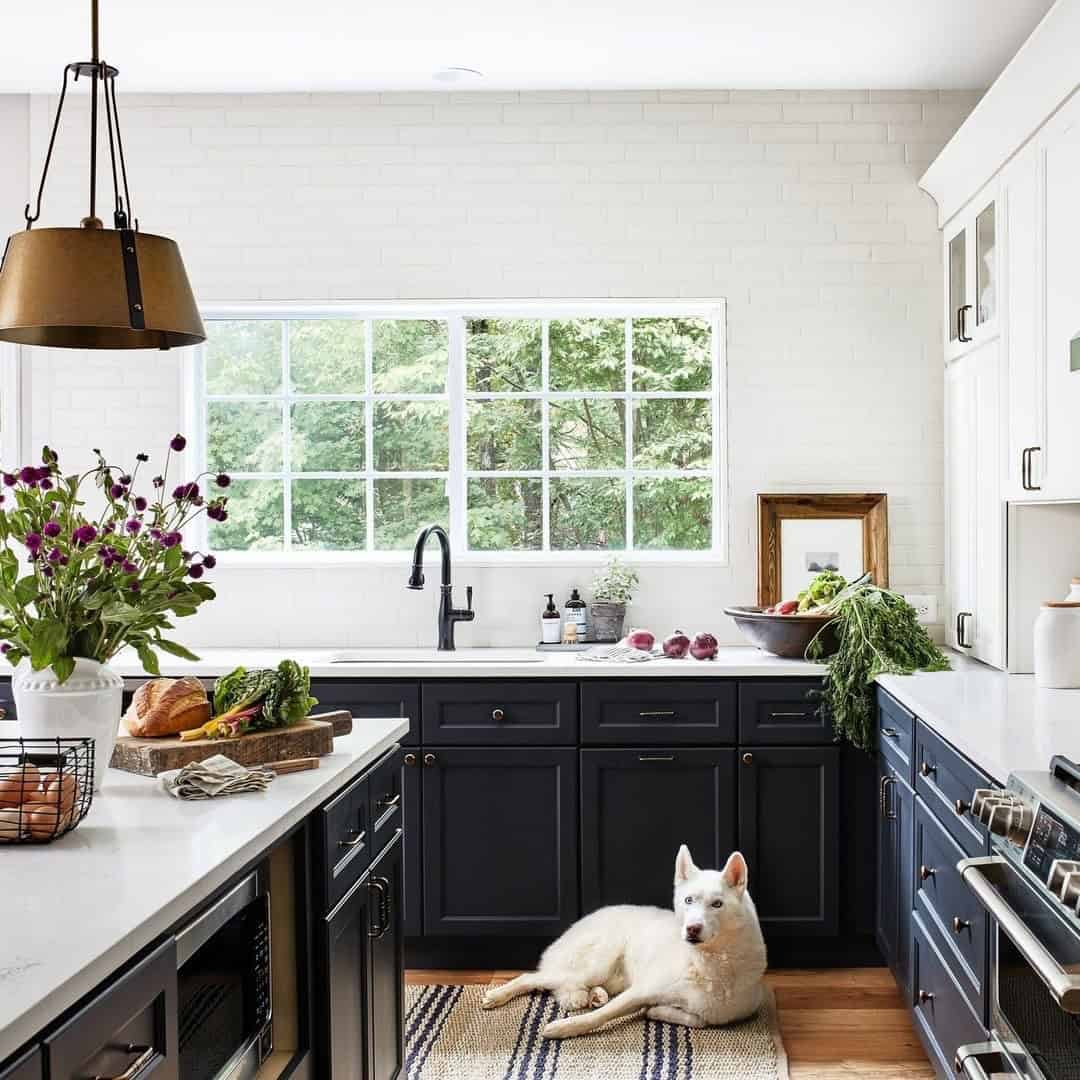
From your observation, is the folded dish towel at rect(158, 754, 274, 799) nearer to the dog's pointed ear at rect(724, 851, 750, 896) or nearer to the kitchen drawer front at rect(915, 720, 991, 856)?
the kitchen drawer front at rect(915, 720, 991, 856)

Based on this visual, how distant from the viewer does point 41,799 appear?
1.70 meters

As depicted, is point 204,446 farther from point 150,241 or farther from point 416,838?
point 150,241

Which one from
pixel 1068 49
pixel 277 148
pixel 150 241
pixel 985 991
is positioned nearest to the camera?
pixel 150 241

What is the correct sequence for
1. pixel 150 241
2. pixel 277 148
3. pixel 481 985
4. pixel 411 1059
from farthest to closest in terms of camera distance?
pixel 277 148 → pixel 481 985 → pixel 411 1059 → pixel 150 241

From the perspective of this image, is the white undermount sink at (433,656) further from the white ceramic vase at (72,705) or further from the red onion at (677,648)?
the white ceramic vase at (72,705)

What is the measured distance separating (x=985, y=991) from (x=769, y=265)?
8.76 ft

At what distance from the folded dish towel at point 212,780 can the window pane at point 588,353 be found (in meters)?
2.58

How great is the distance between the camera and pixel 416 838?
3658mm

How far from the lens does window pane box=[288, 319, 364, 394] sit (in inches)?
174

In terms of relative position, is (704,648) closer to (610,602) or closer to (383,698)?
(610,602)

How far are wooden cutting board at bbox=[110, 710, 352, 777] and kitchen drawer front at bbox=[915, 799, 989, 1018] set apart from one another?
131 centimetres

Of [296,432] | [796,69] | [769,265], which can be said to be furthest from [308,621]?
[796,69]

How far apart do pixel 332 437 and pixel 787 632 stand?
71.6 inches

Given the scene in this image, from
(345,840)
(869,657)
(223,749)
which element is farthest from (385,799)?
(869,657)
